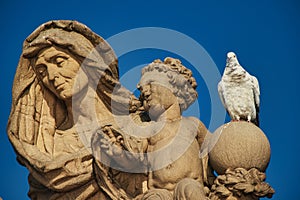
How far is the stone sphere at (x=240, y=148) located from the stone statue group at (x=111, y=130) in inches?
0.5

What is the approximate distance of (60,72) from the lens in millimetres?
11914

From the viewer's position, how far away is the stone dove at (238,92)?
11789mm

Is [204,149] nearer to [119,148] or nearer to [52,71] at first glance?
[119,148]

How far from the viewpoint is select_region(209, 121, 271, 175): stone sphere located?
36.3 ft

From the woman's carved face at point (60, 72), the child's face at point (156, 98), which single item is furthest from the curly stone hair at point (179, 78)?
the woman's carved face at point (60, 72)

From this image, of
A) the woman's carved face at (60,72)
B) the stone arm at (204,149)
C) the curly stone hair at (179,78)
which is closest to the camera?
the stone arm at (204,149)

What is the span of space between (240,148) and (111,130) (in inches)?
65.0

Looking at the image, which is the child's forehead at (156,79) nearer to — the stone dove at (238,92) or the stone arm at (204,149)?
the stone arm at (204,149)

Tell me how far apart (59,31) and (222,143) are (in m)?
2.73

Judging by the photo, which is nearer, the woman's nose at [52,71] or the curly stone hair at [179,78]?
the woman's nose at [52,71]

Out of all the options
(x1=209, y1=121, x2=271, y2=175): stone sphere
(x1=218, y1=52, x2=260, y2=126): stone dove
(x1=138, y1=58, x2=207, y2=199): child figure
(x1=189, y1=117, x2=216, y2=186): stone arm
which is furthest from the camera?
(x1=218, y1=52, x2=260, y2=126): stone dove

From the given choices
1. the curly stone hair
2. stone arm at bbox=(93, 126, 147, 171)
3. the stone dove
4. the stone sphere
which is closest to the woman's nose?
stone arm at bbox=(93, 126, 147, 171)

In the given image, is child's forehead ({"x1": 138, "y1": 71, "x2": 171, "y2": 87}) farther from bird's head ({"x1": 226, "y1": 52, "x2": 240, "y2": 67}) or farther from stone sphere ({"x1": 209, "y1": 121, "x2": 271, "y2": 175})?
stone sphere ({"x1": 209, "y1": 121, "x2": 271, "y2": 175})

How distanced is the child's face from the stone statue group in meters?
0.01
